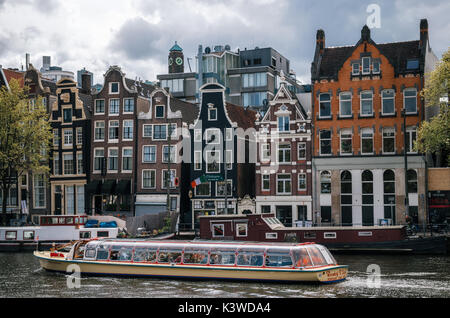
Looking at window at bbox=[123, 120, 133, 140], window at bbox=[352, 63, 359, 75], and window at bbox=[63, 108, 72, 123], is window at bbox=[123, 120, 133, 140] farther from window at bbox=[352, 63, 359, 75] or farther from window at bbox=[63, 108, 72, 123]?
window at bbox=[352, 63, 359, 75]

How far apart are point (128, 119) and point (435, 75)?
31664 mm

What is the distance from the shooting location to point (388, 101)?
6216 centimetres

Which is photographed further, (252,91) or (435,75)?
(252,91)

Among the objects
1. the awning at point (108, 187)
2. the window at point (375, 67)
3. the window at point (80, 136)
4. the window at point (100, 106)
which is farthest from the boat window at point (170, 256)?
the window at point (80, 136)

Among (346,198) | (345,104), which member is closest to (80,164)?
(346,198)

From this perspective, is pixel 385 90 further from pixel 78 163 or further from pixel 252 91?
pixel 252 91

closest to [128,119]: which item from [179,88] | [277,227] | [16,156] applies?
[16,156]

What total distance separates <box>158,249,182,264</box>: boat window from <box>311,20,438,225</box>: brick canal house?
25.2m

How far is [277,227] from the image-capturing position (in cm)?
5244

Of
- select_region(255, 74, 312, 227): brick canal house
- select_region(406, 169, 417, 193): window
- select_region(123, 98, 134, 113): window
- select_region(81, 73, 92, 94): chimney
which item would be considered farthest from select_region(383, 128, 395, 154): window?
select_region(81, 73, 92, 94): chimney

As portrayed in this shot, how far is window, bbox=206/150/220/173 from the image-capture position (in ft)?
222

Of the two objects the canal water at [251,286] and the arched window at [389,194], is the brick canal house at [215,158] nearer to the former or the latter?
the arched window at [389,194]

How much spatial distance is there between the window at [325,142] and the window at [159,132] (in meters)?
15.9

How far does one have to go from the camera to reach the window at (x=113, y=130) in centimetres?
7256
